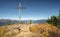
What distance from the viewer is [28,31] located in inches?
355

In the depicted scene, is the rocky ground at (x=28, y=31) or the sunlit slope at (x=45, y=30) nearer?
the rocky ground at (x=28, y=31)

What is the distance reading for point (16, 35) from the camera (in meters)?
8.79

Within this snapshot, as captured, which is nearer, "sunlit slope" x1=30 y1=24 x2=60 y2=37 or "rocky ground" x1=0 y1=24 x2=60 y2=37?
"rocky ground" x1=0 y1=24 x2=60 y2=37

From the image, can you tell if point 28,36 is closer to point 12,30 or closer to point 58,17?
point 12,30

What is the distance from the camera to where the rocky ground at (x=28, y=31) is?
343 inches

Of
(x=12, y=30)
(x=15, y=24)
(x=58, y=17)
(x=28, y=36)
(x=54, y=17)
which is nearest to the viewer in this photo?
(x=28, y=36)

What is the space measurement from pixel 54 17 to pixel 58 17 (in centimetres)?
104

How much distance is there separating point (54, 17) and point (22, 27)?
301cm

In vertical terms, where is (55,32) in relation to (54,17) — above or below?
below

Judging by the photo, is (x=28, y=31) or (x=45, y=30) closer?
(x=28, y=31)

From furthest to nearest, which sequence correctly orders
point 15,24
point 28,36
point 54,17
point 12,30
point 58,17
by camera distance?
point 58,17, point 54,17, point 15,24, point 12,30, point 28,36

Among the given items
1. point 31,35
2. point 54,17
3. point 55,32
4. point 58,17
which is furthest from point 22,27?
point 58,17

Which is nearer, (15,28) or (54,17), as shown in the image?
(15,28)

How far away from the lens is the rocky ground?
8.72 metres
